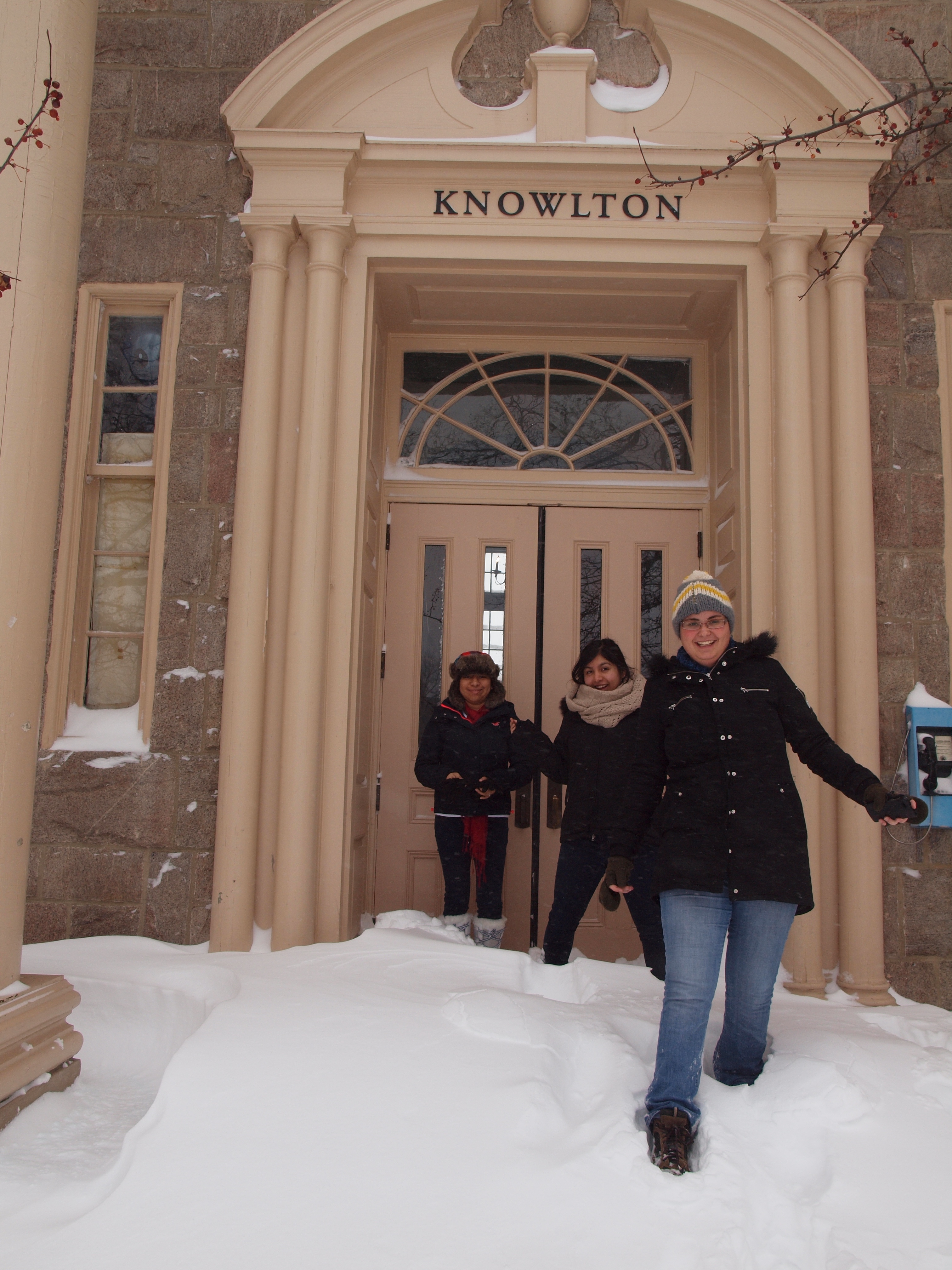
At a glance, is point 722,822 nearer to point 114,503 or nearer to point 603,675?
point 603,675

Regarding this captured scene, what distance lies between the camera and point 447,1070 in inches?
105

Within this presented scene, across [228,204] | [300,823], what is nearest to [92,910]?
[300,823]

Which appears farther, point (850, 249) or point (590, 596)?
point (590, 596)

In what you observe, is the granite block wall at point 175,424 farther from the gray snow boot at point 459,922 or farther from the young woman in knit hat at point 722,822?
the young woman in knit hat at point 722,822

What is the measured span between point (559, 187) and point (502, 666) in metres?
2.54

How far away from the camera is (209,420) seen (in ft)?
15.7

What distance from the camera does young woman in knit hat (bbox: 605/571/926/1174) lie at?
2670 millimetres

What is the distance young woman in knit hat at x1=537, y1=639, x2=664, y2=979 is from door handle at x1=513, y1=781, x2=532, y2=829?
2.56 feet

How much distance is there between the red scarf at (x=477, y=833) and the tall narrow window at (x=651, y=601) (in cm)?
116

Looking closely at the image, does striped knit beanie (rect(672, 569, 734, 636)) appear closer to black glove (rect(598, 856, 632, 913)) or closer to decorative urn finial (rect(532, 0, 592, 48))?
black glove (rect(598, 856, 632, 913))

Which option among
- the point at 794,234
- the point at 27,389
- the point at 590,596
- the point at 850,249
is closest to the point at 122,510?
the point at 27,389

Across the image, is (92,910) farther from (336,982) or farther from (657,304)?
(657,304)

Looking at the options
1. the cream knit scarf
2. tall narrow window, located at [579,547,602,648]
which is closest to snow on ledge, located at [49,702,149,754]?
the cream knit scarf

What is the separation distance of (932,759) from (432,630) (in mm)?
2673
